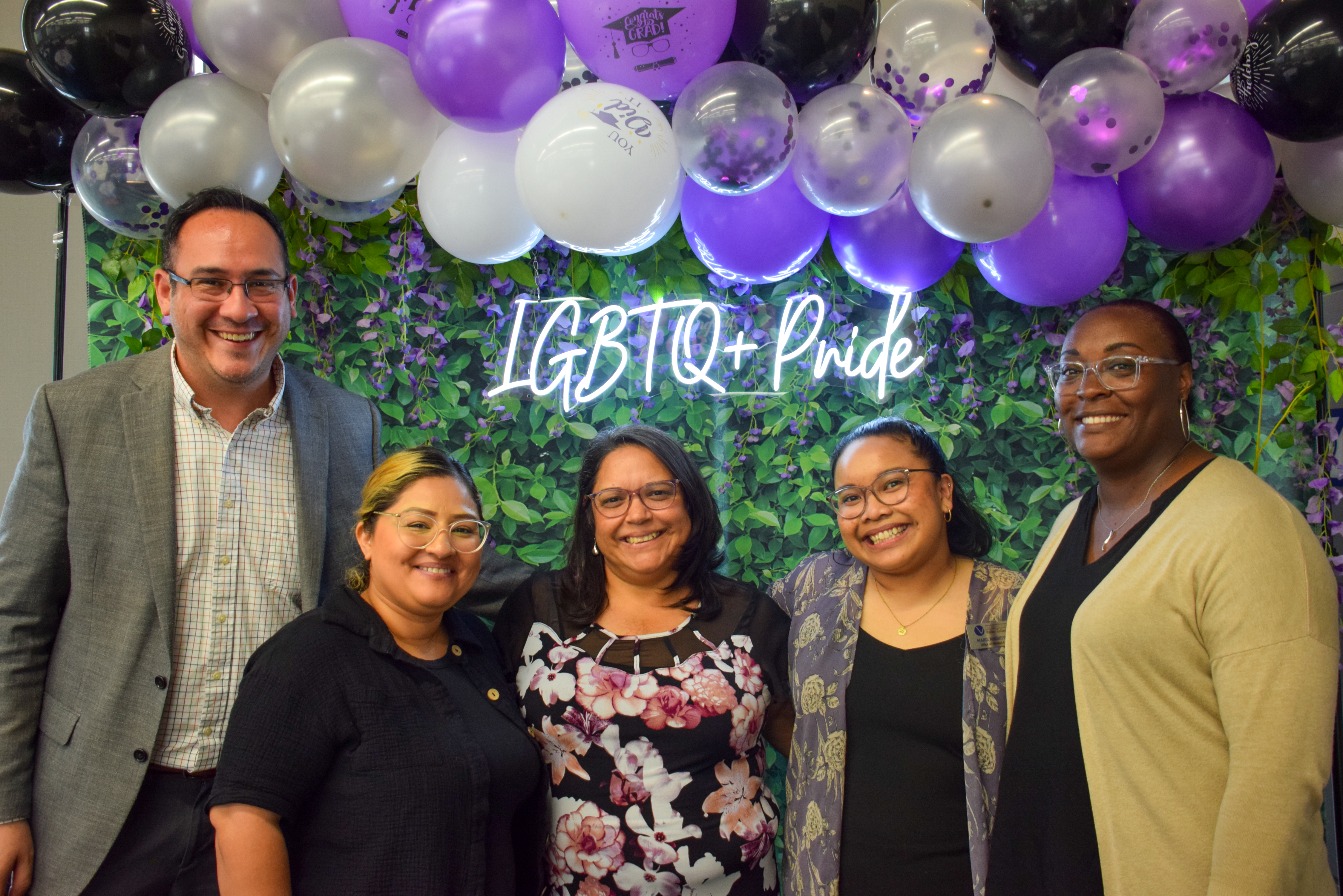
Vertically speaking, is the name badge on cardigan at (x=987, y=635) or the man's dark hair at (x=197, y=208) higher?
the man's dark hair at (x=197, y=208)

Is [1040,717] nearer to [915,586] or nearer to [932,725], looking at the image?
[932,725]

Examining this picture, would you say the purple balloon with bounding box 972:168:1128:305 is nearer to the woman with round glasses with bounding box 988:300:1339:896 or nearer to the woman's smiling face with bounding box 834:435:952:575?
the woman with round glasses with bounding box 988:300:1339:896

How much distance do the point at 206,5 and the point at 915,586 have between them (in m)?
2.41

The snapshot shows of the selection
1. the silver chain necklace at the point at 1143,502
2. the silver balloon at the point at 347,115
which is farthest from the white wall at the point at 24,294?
the silver chain necklace at the point at 1143,502

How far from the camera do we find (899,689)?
1989mm

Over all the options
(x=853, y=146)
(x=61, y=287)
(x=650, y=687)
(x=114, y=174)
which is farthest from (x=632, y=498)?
(x=61, y=287)

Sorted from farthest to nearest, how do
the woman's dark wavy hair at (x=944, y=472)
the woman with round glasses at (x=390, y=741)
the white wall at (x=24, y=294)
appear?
the white wall at (x=24, y=294) < the woman's dark wavy hair at (x=944, y=472) < the woman with round glasses at (x=390, y=741)

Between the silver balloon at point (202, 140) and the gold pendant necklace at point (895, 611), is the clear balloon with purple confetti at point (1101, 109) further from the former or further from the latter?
the silver balloon at point (202, 140)

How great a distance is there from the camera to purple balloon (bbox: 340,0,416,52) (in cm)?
221

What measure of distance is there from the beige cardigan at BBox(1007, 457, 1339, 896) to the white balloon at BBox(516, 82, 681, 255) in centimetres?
145

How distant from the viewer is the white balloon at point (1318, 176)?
94.0 inches

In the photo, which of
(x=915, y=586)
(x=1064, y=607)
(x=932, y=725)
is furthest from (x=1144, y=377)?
(x=932, y=725)

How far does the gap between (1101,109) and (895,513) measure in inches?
47.7

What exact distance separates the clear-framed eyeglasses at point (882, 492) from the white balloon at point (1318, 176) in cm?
155
